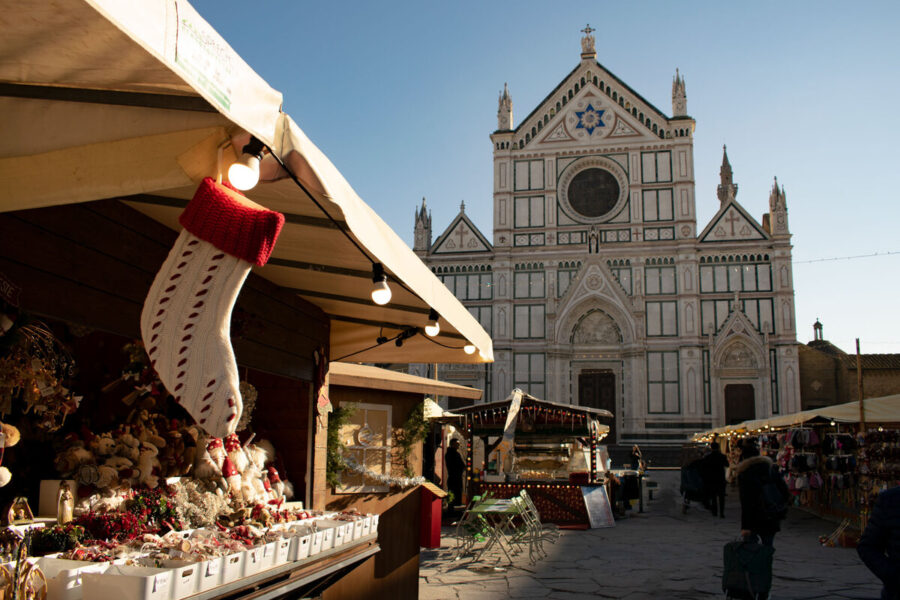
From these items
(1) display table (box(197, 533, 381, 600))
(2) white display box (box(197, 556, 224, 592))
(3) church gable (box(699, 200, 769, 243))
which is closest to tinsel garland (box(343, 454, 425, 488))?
(1) display table (box(197, 533, 381, 600))

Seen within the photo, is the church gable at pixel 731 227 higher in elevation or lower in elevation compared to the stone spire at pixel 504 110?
lower

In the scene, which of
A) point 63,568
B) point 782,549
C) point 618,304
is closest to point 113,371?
point 63,568

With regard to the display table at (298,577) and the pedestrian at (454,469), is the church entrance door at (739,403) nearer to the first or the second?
the pedestrian at (454,469)

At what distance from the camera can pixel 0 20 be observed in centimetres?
175

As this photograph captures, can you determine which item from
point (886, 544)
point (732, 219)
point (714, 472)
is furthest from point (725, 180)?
point (886, 544)

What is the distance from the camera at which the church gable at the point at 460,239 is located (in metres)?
34.0

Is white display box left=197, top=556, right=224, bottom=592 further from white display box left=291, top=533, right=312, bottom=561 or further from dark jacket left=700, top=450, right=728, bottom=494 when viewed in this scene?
dark jacket left=700, top=450, right=728, bottom=494

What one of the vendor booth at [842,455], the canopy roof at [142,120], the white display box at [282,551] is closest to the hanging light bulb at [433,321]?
the canopy roof at [142,120]

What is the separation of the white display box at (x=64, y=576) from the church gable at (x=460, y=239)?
3123 centimetres

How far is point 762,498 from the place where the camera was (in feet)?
20.1

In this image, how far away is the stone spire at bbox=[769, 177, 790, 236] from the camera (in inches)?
1222

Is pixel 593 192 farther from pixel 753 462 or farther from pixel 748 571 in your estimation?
pixel 748 571

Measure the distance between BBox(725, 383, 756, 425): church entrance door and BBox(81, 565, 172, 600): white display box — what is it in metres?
30.4

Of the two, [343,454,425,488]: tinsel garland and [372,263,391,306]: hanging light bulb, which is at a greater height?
[372,263,391,306]: hanging light bulb
